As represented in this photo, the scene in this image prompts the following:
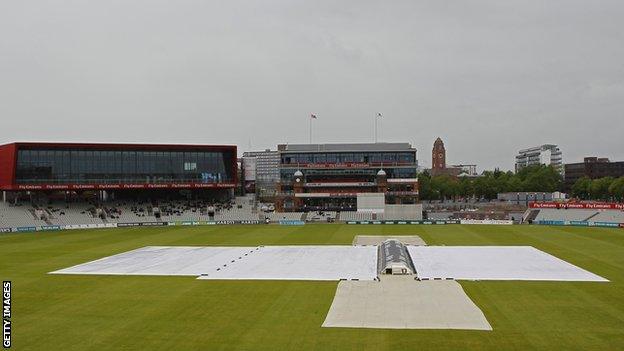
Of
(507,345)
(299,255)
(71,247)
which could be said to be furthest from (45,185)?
(507,345)

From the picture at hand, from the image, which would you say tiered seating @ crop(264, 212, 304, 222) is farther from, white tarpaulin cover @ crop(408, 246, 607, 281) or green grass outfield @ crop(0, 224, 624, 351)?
green grass outfield @ crop(0, 224, 624, 351)

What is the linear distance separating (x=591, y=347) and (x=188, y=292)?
22654mm

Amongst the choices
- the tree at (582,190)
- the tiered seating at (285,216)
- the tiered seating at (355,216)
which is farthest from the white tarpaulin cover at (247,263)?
the tree at (582,190)

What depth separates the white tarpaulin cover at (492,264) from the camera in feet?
126

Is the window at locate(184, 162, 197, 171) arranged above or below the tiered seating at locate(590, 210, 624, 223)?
above

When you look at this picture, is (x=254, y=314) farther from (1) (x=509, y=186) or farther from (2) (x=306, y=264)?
(1) (x=509, y=186)

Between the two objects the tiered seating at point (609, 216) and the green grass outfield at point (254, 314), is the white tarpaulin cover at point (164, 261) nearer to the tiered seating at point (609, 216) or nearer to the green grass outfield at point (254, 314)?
the green grass outfield at point (254, 314)

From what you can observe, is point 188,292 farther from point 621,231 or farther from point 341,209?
point 341,209

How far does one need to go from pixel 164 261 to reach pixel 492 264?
28.0 metres

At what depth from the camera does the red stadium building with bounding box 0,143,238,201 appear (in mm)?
93375

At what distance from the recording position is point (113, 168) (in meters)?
98.6

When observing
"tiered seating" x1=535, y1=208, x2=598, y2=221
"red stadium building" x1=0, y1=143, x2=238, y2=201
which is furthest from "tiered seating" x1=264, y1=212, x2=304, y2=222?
"tiered seating" x1=535, y1=208, x2=598, y2=221

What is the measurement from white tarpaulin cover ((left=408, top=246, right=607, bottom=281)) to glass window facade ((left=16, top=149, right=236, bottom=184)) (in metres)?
57.8

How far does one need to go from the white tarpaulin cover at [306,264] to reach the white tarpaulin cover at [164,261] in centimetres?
204
